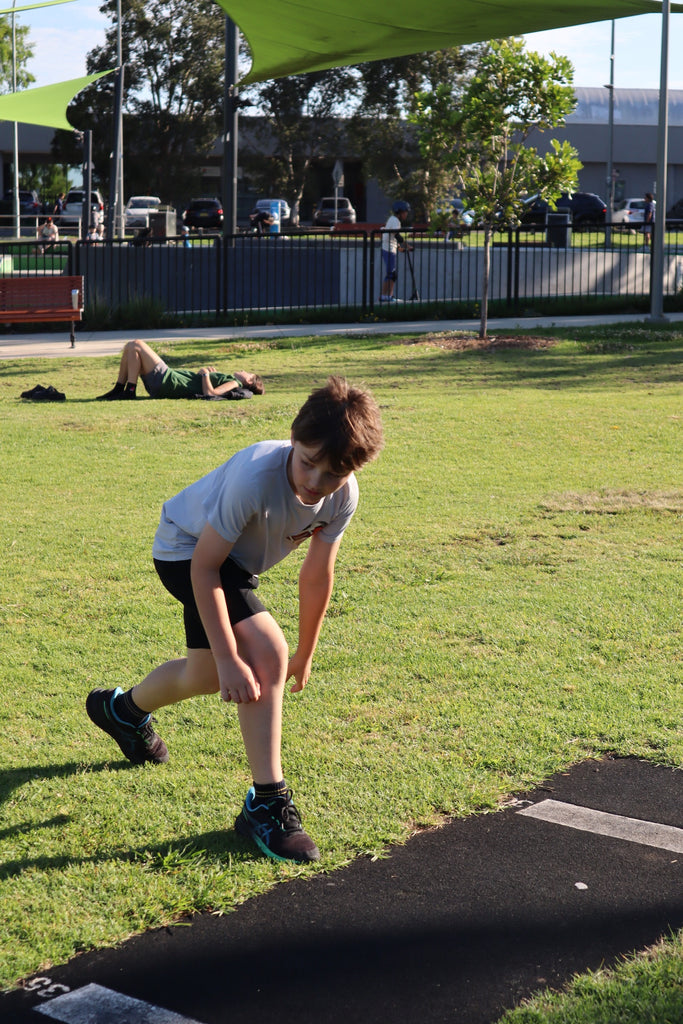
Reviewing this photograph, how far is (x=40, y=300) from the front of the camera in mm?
15125

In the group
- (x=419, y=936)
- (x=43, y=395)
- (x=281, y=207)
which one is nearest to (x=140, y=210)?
(x=281, y=207)

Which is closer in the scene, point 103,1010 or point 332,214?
point 103,1010

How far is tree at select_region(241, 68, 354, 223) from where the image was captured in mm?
55422

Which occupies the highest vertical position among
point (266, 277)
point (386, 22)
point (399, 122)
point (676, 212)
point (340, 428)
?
point (399, 122)

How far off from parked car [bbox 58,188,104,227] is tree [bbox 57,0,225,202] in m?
5.36

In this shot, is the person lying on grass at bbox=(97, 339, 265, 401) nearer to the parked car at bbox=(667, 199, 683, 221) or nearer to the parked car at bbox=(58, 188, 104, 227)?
the parked car at bbox=(58, 188, 104, 227)

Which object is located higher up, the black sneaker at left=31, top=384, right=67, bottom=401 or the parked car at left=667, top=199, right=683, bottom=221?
the parked car at left=667, top=199, right=683, bottom=221

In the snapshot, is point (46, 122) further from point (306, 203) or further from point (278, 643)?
Result: point (306, 203)

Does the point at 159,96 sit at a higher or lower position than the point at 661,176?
higher

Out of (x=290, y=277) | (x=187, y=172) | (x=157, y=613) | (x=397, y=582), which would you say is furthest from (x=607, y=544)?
(x=187, y=172)

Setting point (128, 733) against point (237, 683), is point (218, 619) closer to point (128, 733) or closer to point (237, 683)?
point (237, 683)

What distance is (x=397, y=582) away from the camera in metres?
5.63

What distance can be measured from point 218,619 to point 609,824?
1.35 meters

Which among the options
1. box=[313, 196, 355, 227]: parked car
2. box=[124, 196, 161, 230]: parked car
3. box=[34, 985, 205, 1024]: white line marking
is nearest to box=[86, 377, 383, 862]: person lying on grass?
box=[34, 985, 205, 1024]: white line marking
